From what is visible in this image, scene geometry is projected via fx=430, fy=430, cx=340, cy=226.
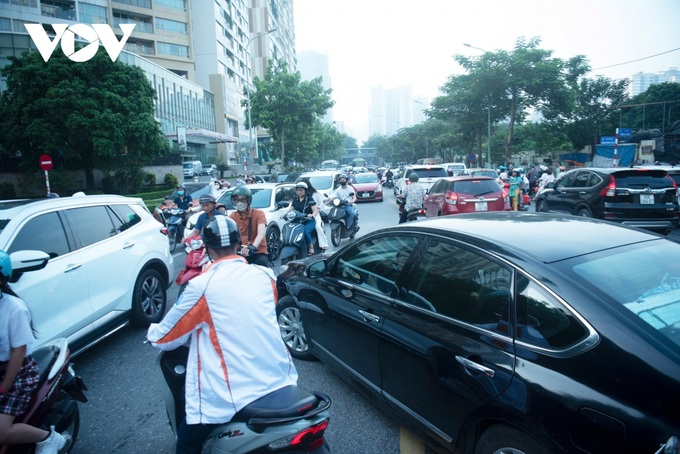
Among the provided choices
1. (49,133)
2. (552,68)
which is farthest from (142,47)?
(552,68)

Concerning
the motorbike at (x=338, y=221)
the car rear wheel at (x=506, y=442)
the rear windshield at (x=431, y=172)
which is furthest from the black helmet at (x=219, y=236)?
the rear windshield at (x=431, y=172)

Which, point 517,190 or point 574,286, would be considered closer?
point 574,286

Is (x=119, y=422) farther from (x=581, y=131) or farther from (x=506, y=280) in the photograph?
(x=581, y=131)

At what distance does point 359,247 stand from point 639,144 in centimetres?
3794

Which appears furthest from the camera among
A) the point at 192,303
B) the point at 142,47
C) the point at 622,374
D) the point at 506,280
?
the point at 142,47

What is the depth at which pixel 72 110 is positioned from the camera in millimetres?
20203

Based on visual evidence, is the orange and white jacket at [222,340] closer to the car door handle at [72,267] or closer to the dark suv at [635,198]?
the car door handle at [72,267]

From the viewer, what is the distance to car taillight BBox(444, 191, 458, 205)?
10180 millimetres

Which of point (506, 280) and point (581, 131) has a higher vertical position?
point (581, 131)

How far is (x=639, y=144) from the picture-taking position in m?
33.1

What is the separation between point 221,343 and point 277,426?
440 millimetres

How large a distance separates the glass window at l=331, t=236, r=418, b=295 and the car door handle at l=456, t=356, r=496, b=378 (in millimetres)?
806

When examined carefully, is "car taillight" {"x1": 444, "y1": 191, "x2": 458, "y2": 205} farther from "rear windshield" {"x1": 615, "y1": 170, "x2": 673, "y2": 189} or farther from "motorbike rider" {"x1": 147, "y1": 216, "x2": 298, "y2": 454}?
"motorbike rider" {"x1": 147, "y1": 216, "x2": 298, "y2": 454}

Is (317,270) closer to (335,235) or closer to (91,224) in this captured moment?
(91,224)
